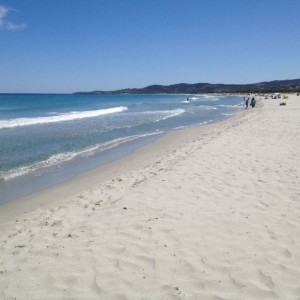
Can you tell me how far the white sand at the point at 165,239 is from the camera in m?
3.55

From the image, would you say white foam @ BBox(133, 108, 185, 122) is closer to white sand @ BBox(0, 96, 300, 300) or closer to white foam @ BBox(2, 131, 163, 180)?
white foam @ BBox(2, 131, 163, 180)

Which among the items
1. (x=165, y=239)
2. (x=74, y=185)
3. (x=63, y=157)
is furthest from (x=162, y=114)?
(x=165, y=239)

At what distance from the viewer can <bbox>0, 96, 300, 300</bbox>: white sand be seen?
11.7 feet

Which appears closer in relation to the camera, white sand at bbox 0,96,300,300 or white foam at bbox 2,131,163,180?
white sand at bbox 0,96,300,300

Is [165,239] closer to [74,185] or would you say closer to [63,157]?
[74,185]

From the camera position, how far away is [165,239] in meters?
4.55

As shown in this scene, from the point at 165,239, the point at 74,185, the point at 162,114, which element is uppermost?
the point at 165,239

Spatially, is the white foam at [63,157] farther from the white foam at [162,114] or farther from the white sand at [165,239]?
the white foam at [162,114]

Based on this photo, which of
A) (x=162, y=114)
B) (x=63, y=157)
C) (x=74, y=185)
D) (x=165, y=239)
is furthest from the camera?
(x=162, y=114)

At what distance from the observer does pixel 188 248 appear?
4.28 meters

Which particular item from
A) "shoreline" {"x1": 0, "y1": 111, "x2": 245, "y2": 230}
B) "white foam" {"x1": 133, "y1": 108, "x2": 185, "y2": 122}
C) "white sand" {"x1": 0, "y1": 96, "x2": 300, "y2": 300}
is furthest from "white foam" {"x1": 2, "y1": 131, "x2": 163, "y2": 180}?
"white foam" {"x1": 133, "y1": 108, "x2": 185, "y2": 122}

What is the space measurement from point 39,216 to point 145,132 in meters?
14.5

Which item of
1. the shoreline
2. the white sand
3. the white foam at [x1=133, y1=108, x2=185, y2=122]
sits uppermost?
the white sand

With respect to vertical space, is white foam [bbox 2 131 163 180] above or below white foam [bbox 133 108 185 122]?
above
